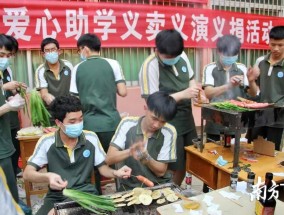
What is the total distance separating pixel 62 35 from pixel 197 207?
12.8 ft

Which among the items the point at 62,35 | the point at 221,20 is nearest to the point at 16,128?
the point at 62,35

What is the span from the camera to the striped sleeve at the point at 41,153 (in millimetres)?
2346

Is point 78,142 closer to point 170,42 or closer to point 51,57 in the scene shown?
point 170,42

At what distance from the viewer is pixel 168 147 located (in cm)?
253

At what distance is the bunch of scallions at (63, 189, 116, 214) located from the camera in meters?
1.91

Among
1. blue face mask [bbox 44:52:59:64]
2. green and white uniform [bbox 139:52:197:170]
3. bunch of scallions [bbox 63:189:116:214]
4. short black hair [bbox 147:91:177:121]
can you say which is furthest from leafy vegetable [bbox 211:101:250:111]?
blue face mask [bbox 44:52:59:64]

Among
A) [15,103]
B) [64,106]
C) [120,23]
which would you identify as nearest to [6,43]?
[15,103]

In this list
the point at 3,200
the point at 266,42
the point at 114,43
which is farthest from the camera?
the point at 266,42

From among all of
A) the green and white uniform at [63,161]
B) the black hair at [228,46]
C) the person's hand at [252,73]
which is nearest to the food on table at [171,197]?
the green and white uniform at [63,161]

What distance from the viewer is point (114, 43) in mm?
5258

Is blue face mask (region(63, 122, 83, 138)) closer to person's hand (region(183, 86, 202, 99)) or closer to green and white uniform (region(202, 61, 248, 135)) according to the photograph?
person's hand (region(183, 86, 202, 99))

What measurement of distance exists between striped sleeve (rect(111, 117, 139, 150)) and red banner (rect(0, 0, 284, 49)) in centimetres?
287

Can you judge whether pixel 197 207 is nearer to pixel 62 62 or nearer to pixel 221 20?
pixel 62 62

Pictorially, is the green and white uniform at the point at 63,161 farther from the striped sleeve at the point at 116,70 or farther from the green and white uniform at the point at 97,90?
the striped sleeve at the point at 116,70
